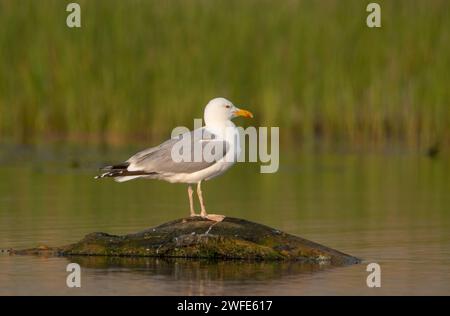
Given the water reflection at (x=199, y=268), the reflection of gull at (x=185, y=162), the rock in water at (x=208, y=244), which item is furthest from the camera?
the reflection of gull at (x=185, y=162)

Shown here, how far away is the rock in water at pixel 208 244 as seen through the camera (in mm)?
11141

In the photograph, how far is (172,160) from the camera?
38.6 ft

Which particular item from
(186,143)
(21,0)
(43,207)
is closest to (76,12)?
(21,0)

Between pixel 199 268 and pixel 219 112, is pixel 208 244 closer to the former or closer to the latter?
pixel 199 268

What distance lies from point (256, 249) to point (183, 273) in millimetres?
921

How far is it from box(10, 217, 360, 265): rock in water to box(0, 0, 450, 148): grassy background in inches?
385

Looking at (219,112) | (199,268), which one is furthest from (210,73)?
(199,268)

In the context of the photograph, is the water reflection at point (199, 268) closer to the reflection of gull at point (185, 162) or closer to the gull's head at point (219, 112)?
the reflection of gull at point (185, 162)

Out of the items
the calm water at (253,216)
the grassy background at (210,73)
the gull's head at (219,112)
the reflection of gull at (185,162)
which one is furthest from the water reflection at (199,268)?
the grassy background at (210,73)

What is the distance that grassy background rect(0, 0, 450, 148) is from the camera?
21.3 metres

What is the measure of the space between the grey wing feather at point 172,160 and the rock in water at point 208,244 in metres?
0.51

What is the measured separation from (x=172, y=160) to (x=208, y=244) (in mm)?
984

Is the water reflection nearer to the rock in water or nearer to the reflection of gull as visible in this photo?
the rock in water

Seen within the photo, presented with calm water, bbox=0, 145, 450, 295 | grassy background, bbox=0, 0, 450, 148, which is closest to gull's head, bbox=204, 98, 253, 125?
calm water, bbox=0, 145, 450, 295
